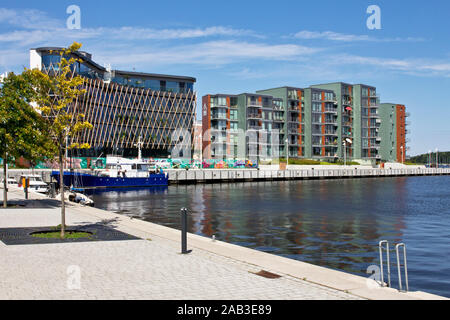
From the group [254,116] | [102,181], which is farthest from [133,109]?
[102,181]

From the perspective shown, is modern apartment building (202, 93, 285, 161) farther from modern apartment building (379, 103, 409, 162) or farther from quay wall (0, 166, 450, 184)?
modern apartment building (379, 103, 409, 162)

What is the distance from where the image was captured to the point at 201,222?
29.6 m

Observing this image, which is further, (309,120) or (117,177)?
(309,120)

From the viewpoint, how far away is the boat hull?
228ft

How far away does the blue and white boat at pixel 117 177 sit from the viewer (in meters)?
69.8

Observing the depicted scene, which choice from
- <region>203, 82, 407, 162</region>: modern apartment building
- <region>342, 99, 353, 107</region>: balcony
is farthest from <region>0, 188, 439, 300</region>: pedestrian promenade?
<region>342, 99, 353, 107</region>: balcony

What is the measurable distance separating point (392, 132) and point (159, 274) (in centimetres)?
15456

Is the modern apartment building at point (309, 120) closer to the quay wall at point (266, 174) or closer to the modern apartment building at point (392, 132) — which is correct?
the quay wall at point (266, 174)

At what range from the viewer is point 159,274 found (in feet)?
37.0

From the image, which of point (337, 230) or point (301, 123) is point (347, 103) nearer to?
point (301, 123)

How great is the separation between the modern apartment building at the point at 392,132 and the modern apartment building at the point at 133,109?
68255mm

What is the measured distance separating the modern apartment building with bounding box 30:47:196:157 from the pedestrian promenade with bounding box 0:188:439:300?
85.1 meters
